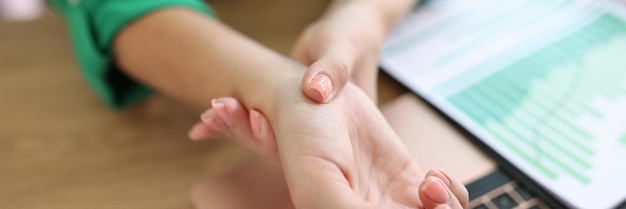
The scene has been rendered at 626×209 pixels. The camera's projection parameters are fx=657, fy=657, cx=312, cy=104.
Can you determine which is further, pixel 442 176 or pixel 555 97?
pixel 555 97

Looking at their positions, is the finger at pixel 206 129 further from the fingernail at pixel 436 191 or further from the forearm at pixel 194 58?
the fingernail at pixel 436 191

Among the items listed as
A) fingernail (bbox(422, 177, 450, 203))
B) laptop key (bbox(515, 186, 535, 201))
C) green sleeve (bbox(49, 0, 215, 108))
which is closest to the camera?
fingernail (bbox(422, 177, 450, 203))

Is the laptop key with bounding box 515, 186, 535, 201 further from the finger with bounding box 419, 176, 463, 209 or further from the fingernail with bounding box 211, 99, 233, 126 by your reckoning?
the fingernail with bounding box 211, 99, 233, 126

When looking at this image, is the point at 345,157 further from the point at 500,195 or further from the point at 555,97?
the point at 555,97

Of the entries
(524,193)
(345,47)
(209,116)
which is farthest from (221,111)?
(524,193)

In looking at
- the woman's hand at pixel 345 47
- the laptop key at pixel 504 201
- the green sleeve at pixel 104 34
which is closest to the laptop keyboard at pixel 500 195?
the laptop key at pixel 504 201

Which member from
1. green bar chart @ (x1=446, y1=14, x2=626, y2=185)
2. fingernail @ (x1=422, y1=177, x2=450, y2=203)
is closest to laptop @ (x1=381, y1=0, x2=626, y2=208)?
green bar chart @ (x1=446, y1=14, x2=626, y2=185)
